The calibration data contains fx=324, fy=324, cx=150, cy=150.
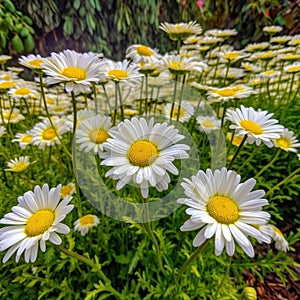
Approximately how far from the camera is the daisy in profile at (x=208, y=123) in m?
1.21

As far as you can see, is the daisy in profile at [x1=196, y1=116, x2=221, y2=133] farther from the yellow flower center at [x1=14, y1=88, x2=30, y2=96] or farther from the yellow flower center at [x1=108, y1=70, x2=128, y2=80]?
the yellow flower center at [x1=14, y1=88, x2=30, y2=96]

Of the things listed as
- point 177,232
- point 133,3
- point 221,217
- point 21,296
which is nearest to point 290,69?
point 177,232

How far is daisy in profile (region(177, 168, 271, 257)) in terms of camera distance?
0.54 metres

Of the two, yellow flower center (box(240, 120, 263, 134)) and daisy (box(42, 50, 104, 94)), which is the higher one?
daisy (box(42, 50, 104, 94))

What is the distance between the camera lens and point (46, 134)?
3.73ft

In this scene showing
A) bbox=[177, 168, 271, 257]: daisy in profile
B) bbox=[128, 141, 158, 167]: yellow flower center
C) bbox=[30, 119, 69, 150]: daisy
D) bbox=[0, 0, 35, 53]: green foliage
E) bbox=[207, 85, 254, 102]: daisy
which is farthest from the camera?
bbox=[0, 0, 35, 53]: green foliage

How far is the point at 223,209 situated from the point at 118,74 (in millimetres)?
503

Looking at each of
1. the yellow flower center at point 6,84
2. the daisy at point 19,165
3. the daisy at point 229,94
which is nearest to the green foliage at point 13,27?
the yellow flower center at point 6,84

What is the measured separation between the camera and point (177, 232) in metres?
1.13

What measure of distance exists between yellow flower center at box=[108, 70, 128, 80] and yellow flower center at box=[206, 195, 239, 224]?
0.45 m

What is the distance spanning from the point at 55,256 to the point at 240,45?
110 inches

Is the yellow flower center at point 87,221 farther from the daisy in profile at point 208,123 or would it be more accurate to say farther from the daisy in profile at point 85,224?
the daisy in profile at point 208,123

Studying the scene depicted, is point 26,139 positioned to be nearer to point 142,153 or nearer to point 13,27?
point 142,153

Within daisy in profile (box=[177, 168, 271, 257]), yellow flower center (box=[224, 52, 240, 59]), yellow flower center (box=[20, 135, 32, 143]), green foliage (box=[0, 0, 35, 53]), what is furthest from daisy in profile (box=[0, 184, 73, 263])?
green foliage (box=[0, 0, 35, 53])
